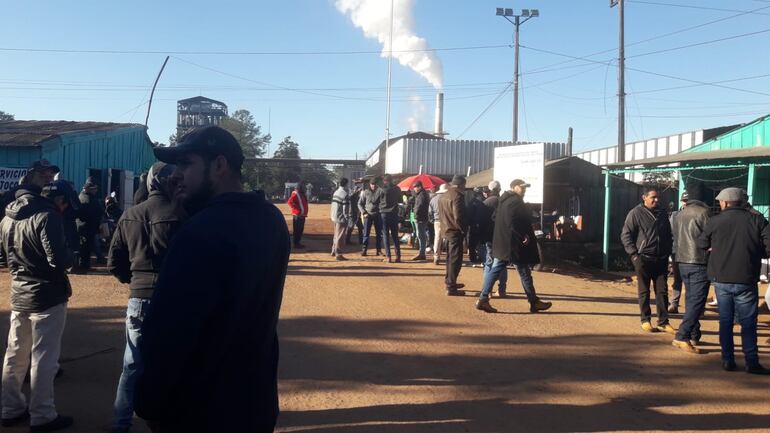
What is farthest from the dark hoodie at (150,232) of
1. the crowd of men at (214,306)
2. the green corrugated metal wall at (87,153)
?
the green corrugated metal wall at (87,153)

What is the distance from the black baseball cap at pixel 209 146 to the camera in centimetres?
236

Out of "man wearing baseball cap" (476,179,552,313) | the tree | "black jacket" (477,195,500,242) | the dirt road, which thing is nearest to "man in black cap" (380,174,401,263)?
"black jacket" (477,195,500,242)

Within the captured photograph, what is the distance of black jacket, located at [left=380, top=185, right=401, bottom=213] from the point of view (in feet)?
46.6

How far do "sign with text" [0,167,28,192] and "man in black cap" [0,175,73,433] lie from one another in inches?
372

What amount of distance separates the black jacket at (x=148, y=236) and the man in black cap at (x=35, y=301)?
1.94ft

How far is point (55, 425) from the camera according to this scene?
4680mm

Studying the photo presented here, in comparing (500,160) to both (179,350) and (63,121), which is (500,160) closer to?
(63,121)

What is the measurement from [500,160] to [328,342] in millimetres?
11032

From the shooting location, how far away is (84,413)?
16.8 feet

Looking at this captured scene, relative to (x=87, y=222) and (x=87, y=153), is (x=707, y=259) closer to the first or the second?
(x=87, y=222)

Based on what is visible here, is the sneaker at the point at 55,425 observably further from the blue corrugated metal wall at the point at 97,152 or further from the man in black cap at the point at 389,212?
the blue corrugated metal wall at the point at 97,152

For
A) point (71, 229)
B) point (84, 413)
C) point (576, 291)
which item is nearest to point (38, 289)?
point (84, 413)

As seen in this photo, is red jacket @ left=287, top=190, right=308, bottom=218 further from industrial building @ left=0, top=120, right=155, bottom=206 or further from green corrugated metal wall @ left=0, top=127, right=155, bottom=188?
green corrugated metal wall @ left=0, top=127, right=155, bottom=188

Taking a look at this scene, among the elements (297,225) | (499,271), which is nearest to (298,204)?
(297,225)
